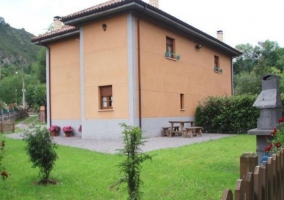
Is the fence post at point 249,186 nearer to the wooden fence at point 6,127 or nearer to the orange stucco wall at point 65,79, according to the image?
the orange stucco wall at point 65,79

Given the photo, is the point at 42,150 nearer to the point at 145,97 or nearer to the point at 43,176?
the point at 43,176

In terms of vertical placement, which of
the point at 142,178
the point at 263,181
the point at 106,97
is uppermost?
the point at 106,97

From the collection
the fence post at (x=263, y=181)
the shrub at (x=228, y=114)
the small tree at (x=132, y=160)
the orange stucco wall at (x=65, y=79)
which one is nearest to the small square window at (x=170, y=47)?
the shrub at (x=228, y=114)

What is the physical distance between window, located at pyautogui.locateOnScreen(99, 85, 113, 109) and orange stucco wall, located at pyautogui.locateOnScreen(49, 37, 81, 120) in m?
2.85

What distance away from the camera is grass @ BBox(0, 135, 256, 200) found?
520cm

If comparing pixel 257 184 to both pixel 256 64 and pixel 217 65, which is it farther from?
pixel 256 64

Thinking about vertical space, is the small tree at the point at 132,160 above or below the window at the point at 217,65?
below

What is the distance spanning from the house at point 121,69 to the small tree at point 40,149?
27.4ft

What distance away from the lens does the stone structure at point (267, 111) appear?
6.18 metres

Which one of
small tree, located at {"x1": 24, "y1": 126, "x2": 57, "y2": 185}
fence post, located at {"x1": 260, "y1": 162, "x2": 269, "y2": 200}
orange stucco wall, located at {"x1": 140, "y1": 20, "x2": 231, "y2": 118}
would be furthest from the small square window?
fence post, located at {"x1": 260, "y1": 162, "x2": 269, "y2": 200}

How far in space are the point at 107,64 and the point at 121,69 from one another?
935mm

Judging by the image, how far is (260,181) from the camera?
193 cm

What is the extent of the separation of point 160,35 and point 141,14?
209 centimetres

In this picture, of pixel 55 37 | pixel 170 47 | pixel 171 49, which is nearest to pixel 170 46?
pixel 170 47
